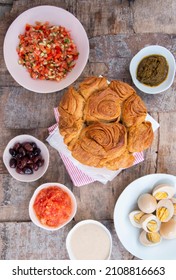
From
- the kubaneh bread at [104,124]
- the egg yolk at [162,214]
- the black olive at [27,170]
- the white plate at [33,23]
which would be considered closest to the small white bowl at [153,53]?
the white plate at [33,23]

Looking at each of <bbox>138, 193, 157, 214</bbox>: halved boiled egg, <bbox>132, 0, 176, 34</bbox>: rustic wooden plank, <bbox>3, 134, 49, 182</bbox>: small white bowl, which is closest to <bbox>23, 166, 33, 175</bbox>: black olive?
<bbox>3, 134, 49, 182</bbox>: small white bowl

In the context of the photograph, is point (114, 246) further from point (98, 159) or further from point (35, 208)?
point (98, 159)

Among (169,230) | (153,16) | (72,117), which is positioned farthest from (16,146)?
(153,16)

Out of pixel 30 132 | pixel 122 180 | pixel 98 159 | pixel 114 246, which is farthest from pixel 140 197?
pixel 30 132

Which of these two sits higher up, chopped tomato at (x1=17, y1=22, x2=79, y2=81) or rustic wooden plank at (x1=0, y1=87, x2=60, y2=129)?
chopped tomato at (x1=17, y1=22, x2=79, y2=81)

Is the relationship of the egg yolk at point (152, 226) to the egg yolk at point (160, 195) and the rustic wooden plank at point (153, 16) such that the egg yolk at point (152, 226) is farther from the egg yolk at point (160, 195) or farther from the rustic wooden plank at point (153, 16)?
the rustic wooden plank at point (153, 16)

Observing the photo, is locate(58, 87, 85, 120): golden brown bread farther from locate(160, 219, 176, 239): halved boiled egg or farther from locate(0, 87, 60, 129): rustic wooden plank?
locate(160, 219, 176, 239): halved boiled egg

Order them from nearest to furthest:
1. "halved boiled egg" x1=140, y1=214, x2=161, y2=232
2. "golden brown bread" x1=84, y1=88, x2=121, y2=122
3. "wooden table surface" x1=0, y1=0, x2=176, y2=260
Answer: "golden brown bread" x1=84, y1=88, x2=121, y2=122 < "halved boiled egg" x1=140, y1=214, x2=161, y2=232 < "wooden table surface" x1=0, y1=0, x2=176, y2=260
